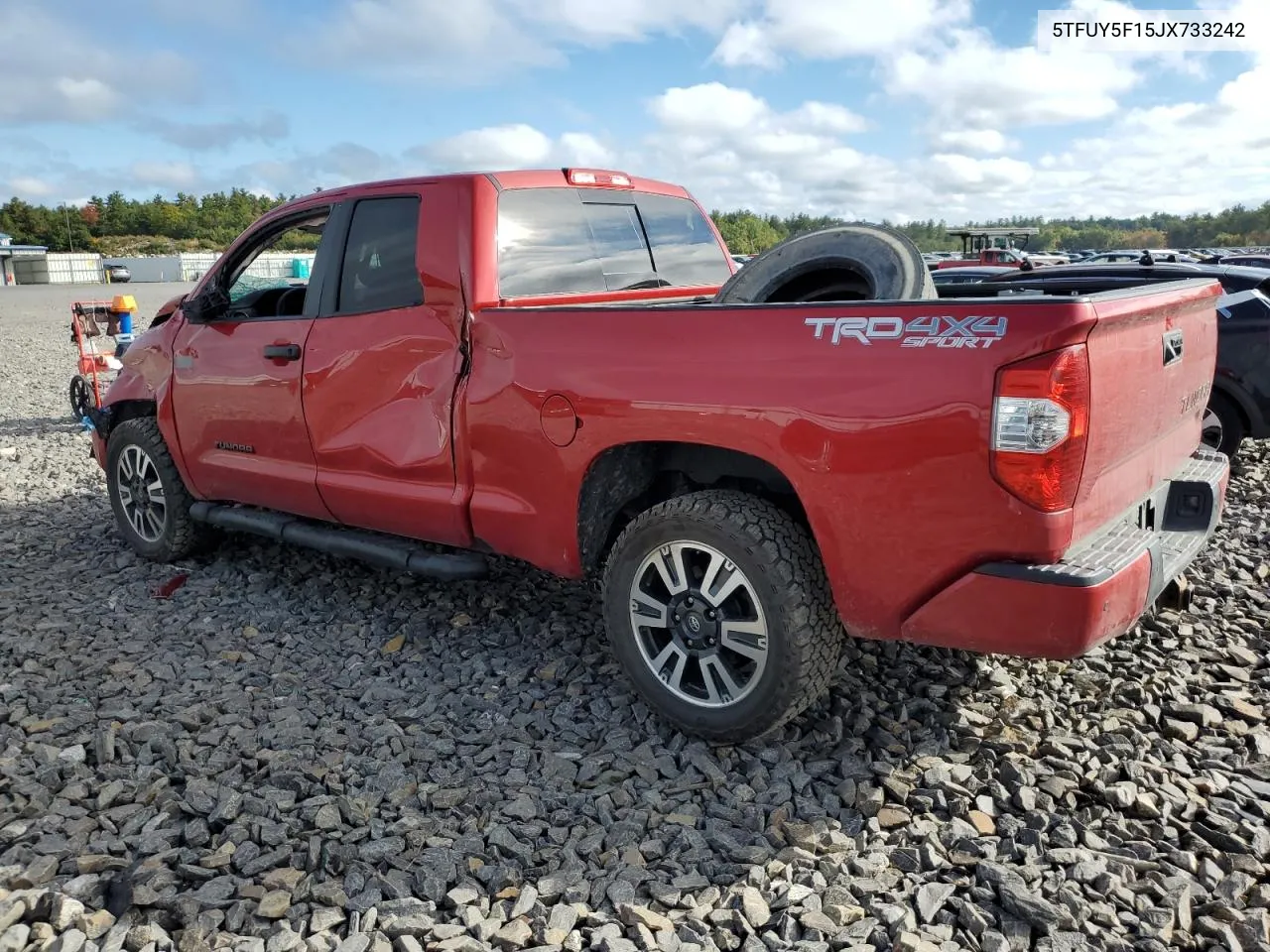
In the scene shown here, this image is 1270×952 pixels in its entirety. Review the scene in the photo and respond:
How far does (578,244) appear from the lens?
446 centimetres

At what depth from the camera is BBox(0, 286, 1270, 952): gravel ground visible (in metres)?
→ 2.59

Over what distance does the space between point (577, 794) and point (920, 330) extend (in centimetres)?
184

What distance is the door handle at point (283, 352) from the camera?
463 centimetres

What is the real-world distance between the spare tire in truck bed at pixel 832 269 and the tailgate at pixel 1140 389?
72cm

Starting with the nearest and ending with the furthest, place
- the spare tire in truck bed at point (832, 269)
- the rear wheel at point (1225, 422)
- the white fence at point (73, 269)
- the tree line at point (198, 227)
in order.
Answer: the spare tire in truck bed at point (832, 269) < the rear wheel at point (1225, 422) < the white fence at point (73, 269) < the tree line at point (198, 227)

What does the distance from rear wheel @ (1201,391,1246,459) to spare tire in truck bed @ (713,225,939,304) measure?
4.58 m

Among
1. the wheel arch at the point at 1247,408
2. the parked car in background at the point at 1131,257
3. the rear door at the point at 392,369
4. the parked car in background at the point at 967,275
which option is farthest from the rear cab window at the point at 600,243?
the parked car in background at the point at 1131,257

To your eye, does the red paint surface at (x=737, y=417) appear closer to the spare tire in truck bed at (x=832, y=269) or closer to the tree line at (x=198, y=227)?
the spare tire in truck bed at (x=832, y=269)

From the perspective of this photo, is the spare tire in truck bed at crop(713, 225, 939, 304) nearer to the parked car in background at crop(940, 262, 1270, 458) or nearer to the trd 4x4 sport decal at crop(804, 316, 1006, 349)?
the trd 4x4 sport decal at crop(804, 316, 1006, 349)

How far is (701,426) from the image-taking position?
10.6 ft

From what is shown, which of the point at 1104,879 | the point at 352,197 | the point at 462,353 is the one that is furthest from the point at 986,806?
the point at 352,197

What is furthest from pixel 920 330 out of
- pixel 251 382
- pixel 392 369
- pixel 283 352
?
pixel 251 382

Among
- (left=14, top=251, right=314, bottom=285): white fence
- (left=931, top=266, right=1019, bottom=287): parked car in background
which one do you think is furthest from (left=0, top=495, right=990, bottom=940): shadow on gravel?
(left=14, top=251, right=314, bottom=285): white fence

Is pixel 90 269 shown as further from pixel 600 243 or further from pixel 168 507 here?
pixel 600 243
